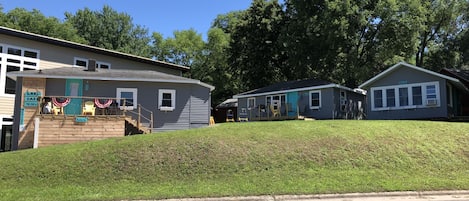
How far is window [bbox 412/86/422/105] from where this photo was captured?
25359 millimetres

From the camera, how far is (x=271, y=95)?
1268 inches

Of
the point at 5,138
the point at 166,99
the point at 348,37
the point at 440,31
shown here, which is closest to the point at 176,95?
the point at 166,99

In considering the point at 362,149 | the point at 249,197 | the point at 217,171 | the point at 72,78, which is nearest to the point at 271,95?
the point at 72,78

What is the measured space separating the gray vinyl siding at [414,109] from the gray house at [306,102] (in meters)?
2.42

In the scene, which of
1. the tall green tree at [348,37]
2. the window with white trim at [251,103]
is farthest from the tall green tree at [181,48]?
the window with white trim at [251,103]

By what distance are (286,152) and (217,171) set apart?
2697 millimetres

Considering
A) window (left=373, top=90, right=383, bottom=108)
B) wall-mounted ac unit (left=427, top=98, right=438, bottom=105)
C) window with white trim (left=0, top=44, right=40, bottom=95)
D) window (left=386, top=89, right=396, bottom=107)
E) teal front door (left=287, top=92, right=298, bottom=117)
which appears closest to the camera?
window with white trim (left=0, top=44, right=40, bottom=95)

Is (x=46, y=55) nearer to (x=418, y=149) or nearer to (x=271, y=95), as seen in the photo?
(x=271, y=95)

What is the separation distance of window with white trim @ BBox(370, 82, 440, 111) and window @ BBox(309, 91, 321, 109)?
370 centimetres

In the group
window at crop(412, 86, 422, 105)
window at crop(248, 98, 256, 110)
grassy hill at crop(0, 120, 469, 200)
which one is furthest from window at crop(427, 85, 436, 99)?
window at crop(248, 98, 256, 110)

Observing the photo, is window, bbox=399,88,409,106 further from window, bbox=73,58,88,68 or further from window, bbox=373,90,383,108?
window, bbox=73,58,88,68

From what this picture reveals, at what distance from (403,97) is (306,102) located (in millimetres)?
6770

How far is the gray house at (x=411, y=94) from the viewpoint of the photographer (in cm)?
2458

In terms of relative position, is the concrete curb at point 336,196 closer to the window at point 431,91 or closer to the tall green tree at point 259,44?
the window at point 431,91
